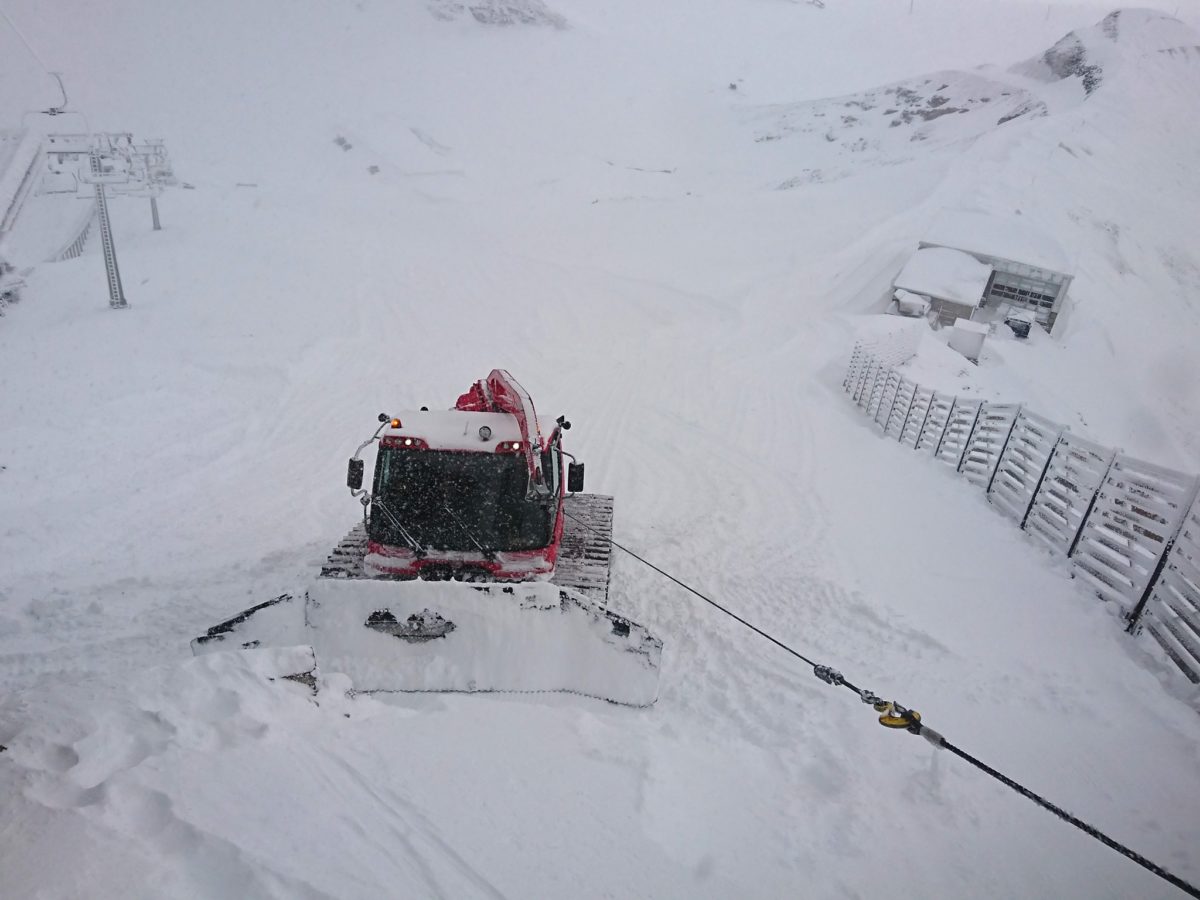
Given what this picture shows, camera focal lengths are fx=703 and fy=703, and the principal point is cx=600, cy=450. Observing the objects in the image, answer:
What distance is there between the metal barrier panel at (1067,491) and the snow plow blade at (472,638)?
556 cm

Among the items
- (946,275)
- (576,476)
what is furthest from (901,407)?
(946,275)

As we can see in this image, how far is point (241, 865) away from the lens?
3027mm

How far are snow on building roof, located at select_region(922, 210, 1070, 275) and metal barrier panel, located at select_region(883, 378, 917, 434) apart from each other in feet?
56.6

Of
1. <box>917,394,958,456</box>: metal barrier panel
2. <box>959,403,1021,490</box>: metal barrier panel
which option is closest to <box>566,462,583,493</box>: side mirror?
<box>959,403,1021,490</box>: metal barrier panel

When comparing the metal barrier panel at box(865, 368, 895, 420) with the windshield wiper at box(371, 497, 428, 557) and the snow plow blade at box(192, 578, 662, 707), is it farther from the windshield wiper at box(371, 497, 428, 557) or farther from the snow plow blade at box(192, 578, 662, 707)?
the windshield wiper at box(371, 497, 428, 557)

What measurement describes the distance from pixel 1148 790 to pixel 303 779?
5376 millimetres

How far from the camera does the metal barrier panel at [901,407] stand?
562 inches

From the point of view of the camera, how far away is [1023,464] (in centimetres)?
950

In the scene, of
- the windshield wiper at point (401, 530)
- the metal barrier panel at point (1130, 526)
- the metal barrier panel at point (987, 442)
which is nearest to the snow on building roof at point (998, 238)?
the metal barrier panel at point (987, 442)

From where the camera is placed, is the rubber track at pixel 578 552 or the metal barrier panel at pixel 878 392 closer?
the rubber track at pixel 578 552

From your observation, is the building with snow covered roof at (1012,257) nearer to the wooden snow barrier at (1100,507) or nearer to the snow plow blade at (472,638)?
the wooden snow barrier at (1100,507)

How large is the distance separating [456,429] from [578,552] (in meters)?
1.75

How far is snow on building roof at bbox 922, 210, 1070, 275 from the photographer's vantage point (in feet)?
91.3

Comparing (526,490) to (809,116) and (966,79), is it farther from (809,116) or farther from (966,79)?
(966,79)
